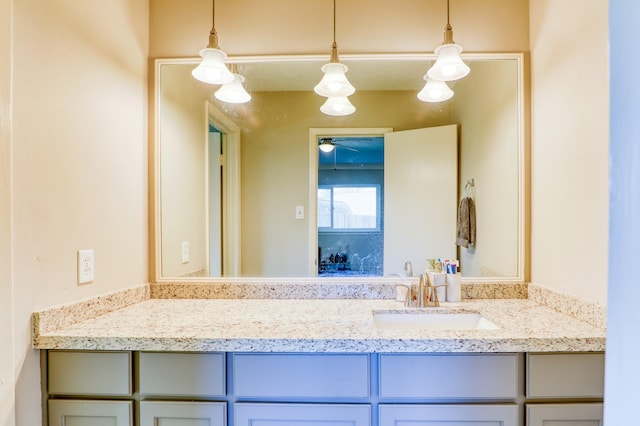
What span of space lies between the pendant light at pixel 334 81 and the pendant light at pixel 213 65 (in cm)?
40

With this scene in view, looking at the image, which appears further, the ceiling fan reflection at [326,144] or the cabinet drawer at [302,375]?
the ceiling fan reflection at [326,144]

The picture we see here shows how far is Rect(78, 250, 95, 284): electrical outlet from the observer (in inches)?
46.2

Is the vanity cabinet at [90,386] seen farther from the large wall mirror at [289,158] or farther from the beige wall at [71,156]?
the large wall mirror at [289,158]

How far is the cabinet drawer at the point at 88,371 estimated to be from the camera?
3.50ft

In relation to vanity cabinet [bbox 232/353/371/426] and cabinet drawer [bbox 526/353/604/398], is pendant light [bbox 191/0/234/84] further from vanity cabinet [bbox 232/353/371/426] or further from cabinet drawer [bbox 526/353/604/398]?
cabinet drawer [bbox 526/353/604/398]

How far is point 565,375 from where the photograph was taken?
1029 mm

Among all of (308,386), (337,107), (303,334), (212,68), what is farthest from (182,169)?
(308,386)

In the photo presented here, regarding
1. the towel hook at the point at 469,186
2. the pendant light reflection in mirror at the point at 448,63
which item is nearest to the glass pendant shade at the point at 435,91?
the pendant light reflection in mirror at the point at 448,63

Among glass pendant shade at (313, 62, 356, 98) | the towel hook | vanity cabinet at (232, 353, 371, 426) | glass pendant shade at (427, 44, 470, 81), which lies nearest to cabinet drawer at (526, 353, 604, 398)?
vanity cabinet at (232, 353, 371, 426)

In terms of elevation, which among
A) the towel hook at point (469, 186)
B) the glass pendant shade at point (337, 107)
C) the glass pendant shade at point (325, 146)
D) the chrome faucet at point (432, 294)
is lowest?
the chrome faucet at point (432, 294)

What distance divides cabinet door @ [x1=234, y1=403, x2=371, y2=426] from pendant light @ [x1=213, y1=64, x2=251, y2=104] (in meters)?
1.28

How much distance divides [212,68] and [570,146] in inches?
55.3

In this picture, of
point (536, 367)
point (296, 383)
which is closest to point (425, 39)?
point (536, 367)

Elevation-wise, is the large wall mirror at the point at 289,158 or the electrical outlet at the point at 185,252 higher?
the large wall mirror at the point at 289,158
